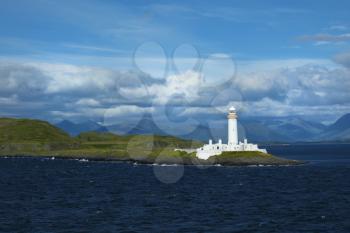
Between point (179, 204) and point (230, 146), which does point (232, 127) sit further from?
point (179, 204)

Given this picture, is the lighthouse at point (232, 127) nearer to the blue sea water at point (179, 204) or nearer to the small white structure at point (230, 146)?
the small white structure at point (230, 146)

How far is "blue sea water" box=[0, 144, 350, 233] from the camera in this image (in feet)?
199

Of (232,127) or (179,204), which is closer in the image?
(179,204)

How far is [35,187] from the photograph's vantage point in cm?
10631

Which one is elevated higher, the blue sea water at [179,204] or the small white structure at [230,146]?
the small white structure at [230,146]

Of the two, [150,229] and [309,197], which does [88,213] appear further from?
[309,197]

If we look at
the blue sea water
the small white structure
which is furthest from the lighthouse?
the blue sea water

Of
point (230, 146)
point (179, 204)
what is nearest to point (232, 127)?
point (230, 146)

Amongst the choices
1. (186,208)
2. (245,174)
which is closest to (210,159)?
(245,174)

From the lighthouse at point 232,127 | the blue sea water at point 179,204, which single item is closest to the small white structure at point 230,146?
the lighthouse at point 232,127

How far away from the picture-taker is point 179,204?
258 feet

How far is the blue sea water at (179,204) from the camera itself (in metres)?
60.8

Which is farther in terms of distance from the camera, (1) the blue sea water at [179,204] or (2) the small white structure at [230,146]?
(2) the small white structure at [230,146]

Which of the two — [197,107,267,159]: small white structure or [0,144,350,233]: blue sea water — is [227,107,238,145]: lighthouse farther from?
[0,144,350,233]: blue sea water
